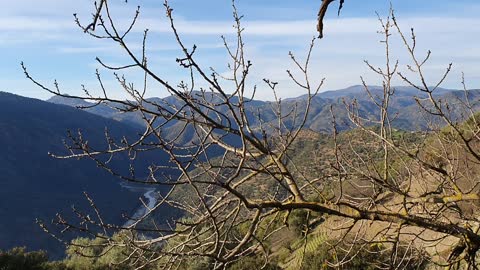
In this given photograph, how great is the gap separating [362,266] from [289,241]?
35.5 ft

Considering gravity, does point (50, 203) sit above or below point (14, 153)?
below

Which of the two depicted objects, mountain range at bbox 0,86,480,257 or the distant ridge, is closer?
the distant ridge

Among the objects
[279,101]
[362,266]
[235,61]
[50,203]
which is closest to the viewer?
[235,61]

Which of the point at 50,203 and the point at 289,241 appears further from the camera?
the point at 50,203

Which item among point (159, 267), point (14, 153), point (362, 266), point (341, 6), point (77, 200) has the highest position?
point (341, 6)

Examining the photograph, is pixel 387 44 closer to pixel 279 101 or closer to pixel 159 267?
pixel 279 101

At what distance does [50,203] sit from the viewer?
87.2m

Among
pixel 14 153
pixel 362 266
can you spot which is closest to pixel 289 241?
pixel 362 266

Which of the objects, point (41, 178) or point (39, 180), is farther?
point (41, 178)

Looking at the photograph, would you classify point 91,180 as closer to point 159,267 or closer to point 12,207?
point 12,207

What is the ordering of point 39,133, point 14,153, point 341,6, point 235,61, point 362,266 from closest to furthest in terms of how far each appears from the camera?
point 341,6 < point 235,61 < point 362,266 < point 14,153 < point 39,133

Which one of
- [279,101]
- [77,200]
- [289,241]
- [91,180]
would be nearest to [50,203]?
[77,200]

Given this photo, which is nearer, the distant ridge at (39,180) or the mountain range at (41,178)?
the distant ridge at (39,180)

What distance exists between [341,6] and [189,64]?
39.1 inches
